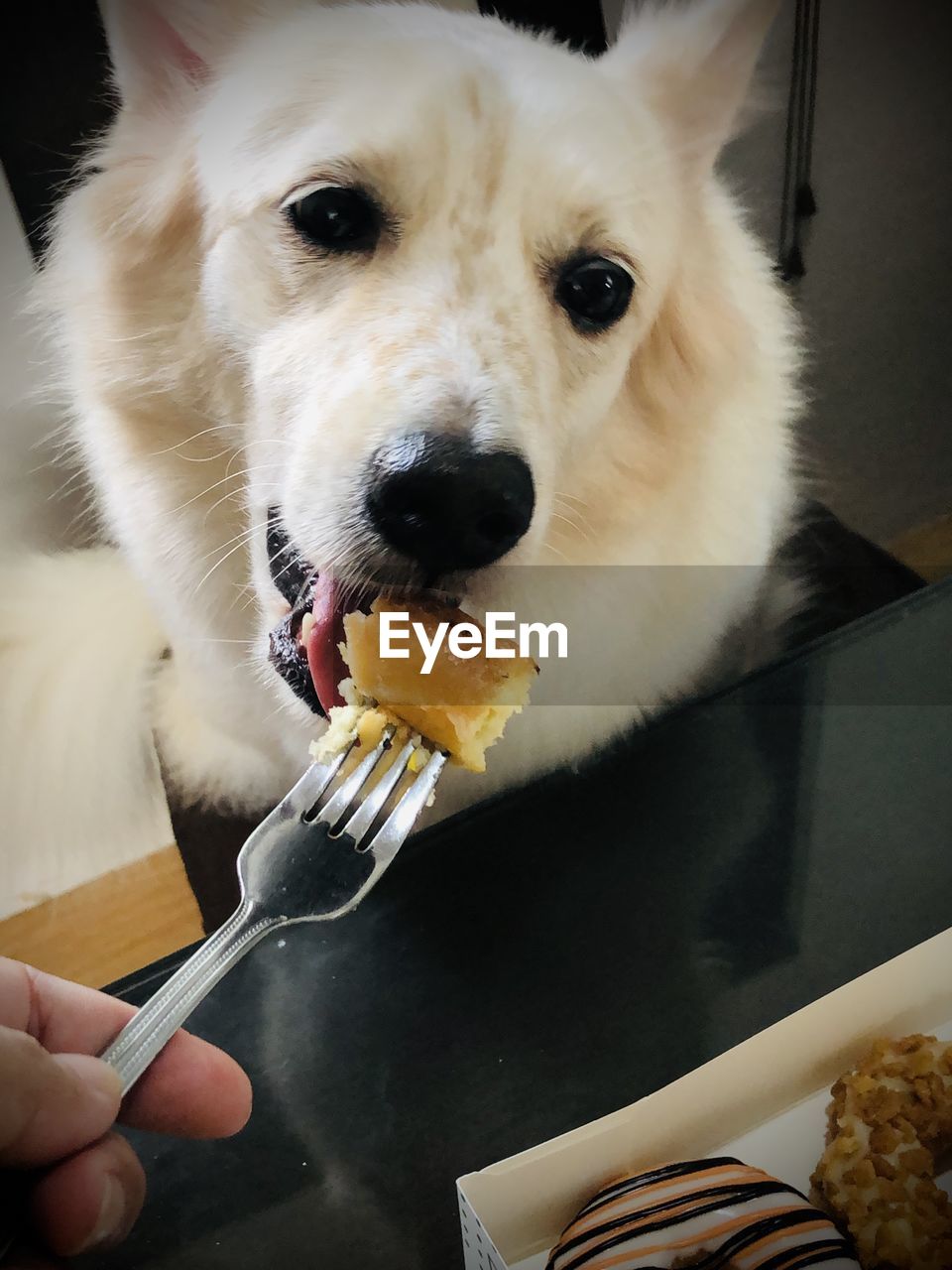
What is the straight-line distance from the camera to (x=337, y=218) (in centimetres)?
53

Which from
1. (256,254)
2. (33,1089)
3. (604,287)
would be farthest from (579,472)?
(33,1089)

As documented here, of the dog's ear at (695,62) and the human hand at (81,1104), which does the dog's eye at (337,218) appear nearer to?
the dog's ear at (695,62)

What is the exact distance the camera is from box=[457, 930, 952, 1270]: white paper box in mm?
537

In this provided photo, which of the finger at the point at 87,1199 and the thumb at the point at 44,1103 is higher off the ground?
the thumb at the point at 44,1103

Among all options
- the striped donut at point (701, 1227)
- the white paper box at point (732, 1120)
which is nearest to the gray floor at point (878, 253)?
the white paper box at point (732, 1120)

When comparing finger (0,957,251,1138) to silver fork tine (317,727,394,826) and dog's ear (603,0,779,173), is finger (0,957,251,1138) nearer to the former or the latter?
silver fork tine (317,727,394,826)

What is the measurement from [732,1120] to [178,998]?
36cm

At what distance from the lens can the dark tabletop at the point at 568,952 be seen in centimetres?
59

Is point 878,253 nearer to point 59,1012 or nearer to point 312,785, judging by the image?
point 312,785

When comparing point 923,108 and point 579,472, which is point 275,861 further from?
point 923,108

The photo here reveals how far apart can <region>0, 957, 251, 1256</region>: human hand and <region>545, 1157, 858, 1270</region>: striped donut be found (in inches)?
9.4

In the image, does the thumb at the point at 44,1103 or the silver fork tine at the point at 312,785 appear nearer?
the thumb at the point at 44,1103

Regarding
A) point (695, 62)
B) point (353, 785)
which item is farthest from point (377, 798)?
point (695, 62)

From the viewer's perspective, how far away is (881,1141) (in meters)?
0.56
